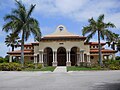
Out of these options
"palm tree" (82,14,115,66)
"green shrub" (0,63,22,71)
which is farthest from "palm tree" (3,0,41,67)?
"palm tree" (82,14,115,66)

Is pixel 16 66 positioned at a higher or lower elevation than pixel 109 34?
lower

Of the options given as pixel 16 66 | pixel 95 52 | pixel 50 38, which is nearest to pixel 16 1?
pixel 16 66

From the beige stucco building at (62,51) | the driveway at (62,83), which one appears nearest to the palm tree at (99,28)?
the beige stucco building at (62,51)

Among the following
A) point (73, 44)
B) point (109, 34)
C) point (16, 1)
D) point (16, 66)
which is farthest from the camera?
point (73, 44)

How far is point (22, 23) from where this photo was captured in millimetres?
36812

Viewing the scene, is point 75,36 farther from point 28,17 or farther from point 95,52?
point 28,17

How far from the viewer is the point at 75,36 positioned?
4991 cm

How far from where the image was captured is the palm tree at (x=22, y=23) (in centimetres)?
3662

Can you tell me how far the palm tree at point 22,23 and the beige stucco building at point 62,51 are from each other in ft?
38.9

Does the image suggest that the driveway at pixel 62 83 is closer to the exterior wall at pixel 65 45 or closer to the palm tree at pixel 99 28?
the palm tree at pixel 99 28

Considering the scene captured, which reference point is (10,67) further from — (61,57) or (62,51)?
(62,51)

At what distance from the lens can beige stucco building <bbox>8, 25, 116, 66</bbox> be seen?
161 ft

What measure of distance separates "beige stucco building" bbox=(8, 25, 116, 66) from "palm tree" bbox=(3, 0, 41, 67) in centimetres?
1185

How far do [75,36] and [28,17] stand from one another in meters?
15.1
